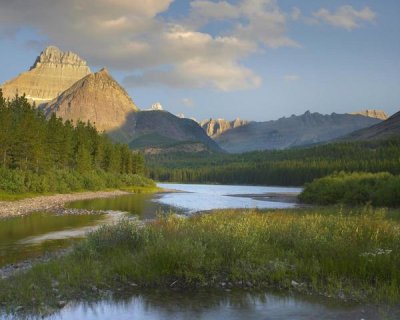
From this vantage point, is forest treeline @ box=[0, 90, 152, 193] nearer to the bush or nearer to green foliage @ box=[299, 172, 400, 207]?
the bush

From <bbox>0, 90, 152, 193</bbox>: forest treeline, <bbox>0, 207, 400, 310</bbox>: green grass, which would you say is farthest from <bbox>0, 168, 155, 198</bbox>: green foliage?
<bbox>0, 207, 400, 310</bbox>: green grass

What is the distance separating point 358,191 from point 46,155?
62761 millimetres

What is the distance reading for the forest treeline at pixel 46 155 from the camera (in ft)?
252

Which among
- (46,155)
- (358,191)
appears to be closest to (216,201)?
(358,191)

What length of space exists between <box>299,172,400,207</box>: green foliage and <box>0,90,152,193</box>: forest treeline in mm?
51217

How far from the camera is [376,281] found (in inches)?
617

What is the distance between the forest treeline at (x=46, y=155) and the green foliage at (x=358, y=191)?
5122cm

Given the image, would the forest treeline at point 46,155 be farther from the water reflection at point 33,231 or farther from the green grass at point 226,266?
the green grass at point 226,266

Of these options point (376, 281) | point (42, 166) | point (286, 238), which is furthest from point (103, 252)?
point (42, 166)

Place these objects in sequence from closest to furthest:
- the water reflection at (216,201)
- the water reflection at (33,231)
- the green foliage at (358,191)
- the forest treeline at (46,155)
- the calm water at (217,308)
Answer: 1. the calm water at (217,308)
2. the water reflection at (33,231)
3. the green foliage at (358,191)
4. the water reflection at (216,201)
5. the forest treeline at (46,155)

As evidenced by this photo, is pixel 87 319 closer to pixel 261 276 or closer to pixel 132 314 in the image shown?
pixel 132 314

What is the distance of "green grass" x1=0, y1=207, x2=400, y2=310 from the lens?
1552cm

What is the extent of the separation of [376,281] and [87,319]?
405 inches

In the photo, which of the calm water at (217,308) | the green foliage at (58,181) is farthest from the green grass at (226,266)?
the green foliage at (58,181)
